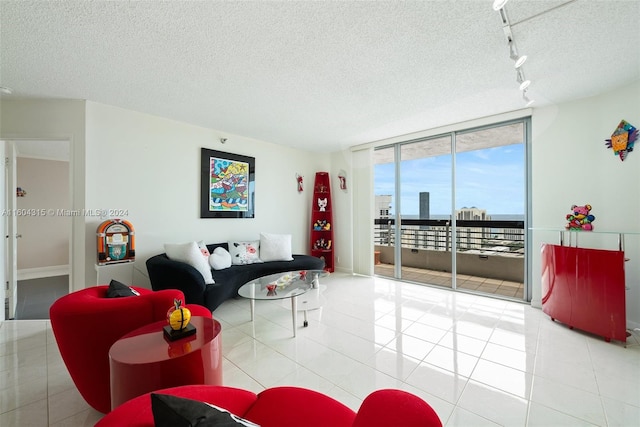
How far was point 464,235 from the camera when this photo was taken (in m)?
4.61

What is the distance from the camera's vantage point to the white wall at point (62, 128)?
2.86m

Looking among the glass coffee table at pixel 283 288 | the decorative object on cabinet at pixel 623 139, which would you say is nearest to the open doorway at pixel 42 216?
the glass coffee table at pixel 283 288

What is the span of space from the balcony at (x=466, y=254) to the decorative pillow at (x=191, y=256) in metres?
3.29

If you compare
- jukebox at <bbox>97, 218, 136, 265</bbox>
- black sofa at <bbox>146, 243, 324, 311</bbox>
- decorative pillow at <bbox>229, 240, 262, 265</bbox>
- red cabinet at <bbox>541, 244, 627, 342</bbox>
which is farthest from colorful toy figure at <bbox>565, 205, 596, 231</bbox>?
jukebox at <bbox>97, 218, 136, 265</bbox>

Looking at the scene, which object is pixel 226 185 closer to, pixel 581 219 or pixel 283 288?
pixel 283 288

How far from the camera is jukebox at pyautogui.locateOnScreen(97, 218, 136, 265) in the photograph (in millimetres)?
2820

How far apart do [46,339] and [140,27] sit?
295cm

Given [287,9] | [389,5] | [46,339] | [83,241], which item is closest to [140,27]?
[287,9]

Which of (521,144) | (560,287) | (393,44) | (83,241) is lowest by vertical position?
(560,287)

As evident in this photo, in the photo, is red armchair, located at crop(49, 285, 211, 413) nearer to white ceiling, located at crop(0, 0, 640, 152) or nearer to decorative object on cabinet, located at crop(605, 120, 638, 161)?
white ceiling, located at crop(0, 0, 640, 152)

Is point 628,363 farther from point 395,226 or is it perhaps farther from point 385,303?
point 395,226

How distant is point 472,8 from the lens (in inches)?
66.8

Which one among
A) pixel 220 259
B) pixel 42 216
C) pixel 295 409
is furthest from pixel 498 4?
pixel 42 216

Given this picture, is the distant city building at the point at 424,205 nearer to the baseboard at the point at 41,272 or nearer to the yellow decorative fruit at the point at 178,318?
the yellow decorative fruit at the point at 178,318
